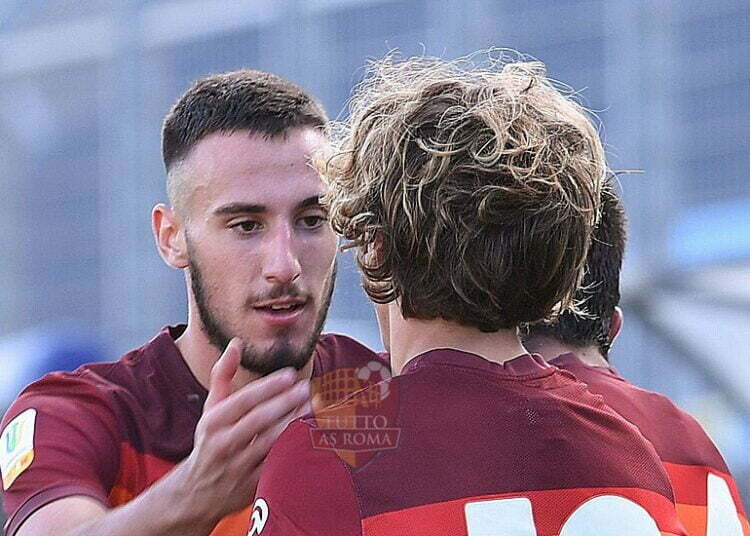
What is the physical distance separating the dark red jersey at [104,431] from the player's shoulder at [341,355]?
43mm

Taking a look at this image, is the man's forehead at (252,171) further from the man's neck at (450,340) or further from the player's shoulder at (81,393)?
the man's neck at (450,340)

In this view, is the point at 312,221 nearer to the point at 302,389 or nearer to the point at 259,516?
the point at 302,389

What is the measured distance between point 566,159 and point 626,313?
19.2 feet

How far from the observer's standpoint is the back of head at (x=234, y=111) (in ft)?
8.52

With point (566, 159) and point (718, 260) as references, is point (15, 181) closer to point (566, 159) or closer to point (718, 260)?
point (718, 260)

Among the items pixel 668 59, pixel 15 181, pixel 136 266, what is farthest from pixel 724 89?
pixel 15 181

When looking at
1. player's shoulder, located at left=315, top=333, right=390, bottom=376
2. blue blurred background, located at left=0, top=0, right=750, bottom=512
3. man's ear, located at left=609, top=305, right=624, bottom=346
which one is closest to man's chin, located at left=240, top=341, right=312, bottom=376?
player's shoulder, located at left=315, top=333, right=390, bottom=376

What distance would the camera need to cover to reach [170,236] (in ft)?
8.95

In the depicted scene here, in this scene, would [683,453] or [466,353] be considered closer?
[466,353]

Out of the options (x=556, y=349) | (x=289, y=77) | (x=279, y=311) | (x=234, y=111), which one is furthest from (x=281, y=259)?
(x=289, y=77)

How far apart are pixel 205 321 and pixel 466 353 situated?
3.18 feet

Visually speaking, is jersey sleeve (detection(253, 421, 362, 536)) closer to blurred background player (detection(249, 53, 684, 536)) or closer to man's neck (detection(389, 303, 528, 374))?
blurred background player (detection(249, 53, 684, 536))

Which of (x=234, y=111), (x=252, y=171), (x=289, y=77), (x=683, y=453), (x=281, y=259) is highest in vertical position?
(x=234, y=111)

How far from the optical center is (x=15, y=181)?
1255 centimetres
